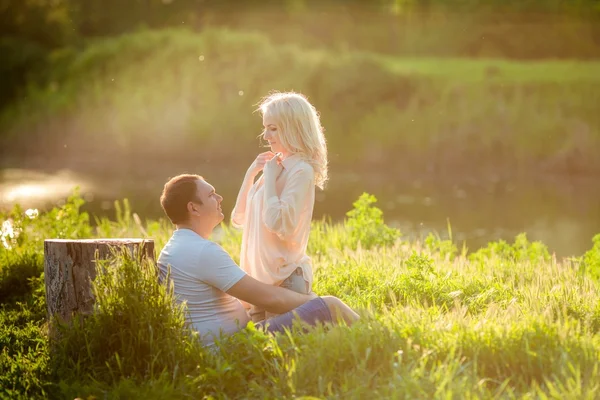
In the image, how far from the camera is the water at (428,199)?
15414mm

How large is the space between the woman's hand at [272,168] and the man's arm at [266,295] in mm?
665

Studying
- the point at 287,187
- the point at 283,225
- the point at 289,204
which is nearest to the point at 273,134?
the point at 287,187

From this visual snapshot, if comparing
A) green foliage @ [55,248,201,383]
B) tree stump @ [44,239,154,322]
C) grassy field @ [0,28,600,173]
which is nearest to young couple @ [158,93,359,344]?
green foliage @ [55,248,201,383]

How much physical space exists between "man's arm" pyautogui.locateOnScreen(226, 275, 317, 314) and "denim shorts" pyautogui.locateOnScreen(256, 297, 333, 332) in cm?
7

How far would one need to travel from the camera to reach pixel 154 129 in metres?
28.7

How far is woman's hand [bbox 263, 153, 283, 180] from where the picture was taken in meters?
5.34

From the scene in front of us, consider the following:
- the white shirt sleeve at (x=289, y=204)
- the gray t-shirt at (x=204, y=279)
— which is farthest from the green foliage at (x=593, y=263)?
the gray t-shirt at (x=204, y=279)

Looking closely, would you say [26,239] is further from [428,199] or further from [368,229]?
[428,199]

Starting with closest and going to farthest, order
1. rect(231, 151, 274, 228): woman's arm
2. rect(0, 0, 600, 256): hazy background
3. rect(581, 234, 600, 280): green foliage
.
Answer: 1. rect(231, 151, 274, 228): woman's arm
2. rect(581, 234, 600, 280): green foliage
3. rect(0, 0, 600, 256): hazy background

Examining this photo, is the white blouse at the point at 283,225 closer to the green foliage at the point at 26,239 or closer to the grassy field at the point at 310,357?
the grassy field at the point at 310,357

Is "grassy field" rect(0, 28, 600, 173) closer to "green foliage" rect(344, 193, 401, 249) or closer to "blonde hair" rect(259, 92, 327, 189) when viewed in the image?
"green foliage" rect(344, 193, 401, 249)

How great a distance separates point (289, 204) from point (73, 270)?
1458 mm

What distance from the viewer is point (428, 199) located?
19.5 m

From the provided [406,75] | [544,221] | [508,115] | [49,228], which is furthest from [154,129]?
[49,228]
